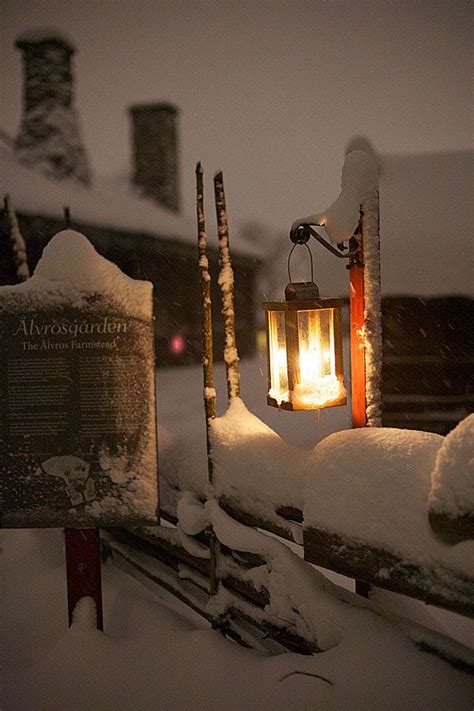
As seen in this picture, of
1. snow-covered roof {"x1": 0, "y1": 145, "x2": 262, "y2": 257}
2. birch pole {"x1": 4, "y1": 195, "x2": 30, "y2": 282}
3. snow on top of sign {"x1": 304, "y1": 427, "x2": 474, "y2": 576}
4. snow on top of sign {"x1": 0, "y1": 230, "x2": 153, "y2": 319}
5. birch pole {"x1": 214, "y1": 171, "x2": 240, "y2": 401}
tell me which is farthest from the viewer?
snow-covered roof {"x1": 0, "y1": 145, "x2": 262, "y2": 257}

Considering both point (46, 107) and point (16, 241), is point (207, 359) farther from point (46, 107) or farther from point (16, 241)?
point (46, 107)

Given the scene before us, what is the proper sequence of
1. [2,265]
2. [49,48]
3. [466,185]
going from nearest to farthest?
[466,185], [2,265], [49,48]

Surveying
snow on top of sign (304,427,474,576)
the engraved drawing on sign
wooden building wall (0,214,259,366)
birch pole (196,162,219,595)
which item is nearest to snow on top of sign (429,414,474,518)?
snow on top of sign (304,427,474,576)

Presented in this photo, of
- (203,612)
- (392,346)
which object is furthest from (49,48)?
(203,612)

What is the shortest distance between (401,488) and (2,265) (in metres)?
8.73

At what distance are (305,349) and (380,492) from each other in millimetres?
827

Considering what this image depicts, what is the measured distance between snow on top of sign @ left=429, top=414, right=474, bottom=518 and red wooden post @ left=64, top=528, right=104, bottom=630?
2549mm

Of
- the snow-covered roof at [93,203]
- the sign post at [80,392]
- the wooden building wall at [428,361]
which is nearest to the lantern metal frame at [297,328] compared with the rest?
the sign post at [80,392]

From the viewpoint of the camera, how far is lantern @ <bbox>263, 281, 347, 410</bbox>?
11.0ft

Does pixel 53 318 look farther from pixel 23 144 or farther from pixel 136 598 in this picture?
pixel 23 144

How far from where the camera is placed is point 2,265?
33.6 ft

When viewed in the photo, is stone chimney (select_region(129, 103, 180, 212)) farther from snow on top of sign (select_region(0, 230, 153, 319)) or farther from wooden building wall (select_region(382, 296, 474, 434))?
snow on top of sign (select_region(0, 230, 153, 319))

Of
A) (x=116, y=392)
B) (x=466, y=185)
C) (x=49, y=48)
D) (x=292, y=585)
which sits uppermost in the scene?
(x=49, y=48)

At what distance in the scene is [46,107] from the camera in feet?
51.1
